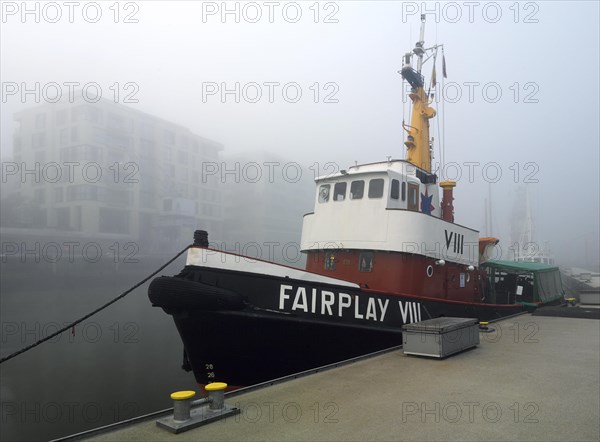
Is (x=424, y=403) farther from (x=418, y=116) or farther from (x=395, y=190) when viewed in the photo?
(x=418, y=116)

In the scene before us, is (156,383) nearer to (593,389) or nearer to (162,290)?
(162,290)

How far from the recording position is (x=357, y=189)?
9664mm

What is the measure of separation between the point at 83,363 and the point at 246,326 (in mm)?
9513

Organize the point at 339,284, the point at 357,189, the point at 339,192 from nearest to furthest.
→ the point at 339,284
the point at 357,189
the point at 339,192

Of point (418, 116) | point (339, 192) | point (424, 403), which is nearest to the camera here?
point (424, 403)

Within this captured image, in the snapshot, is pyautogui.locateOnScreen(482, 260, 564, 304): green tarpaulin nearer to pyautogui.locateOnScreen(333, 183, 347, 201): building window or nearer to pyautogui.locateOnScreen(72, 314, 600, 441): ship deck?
pyautogui.locateOnScreen(333, 183, 347, 201): building window

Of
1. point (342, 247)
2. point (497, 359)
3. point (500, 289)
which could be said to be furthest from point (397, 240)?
point (500, 289)

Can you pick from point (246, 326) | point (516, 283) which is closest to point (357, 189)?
point (246, 326)

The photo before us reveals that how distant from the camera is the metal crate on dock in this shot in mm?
7012

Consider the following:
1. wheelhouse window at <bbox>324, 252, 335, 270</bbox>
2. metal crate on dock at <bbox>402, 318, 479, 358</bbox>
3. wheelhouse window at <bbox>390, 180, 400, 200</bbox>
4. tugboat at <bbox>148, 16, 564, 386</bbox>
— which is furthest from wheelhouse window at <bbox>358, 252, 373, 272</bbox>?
metal crate on dock at <bbox>402, 318, 479, 358</bbox>

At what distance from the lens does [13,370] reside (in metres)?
12.9

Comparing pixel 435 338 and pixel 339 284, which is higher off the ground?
pixel 339 284

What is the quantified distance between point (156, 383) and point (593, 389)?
34.1 feet

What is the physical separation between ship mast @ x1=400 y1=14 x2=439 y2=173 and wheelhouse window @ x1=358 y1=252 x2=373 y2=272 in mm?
4609
